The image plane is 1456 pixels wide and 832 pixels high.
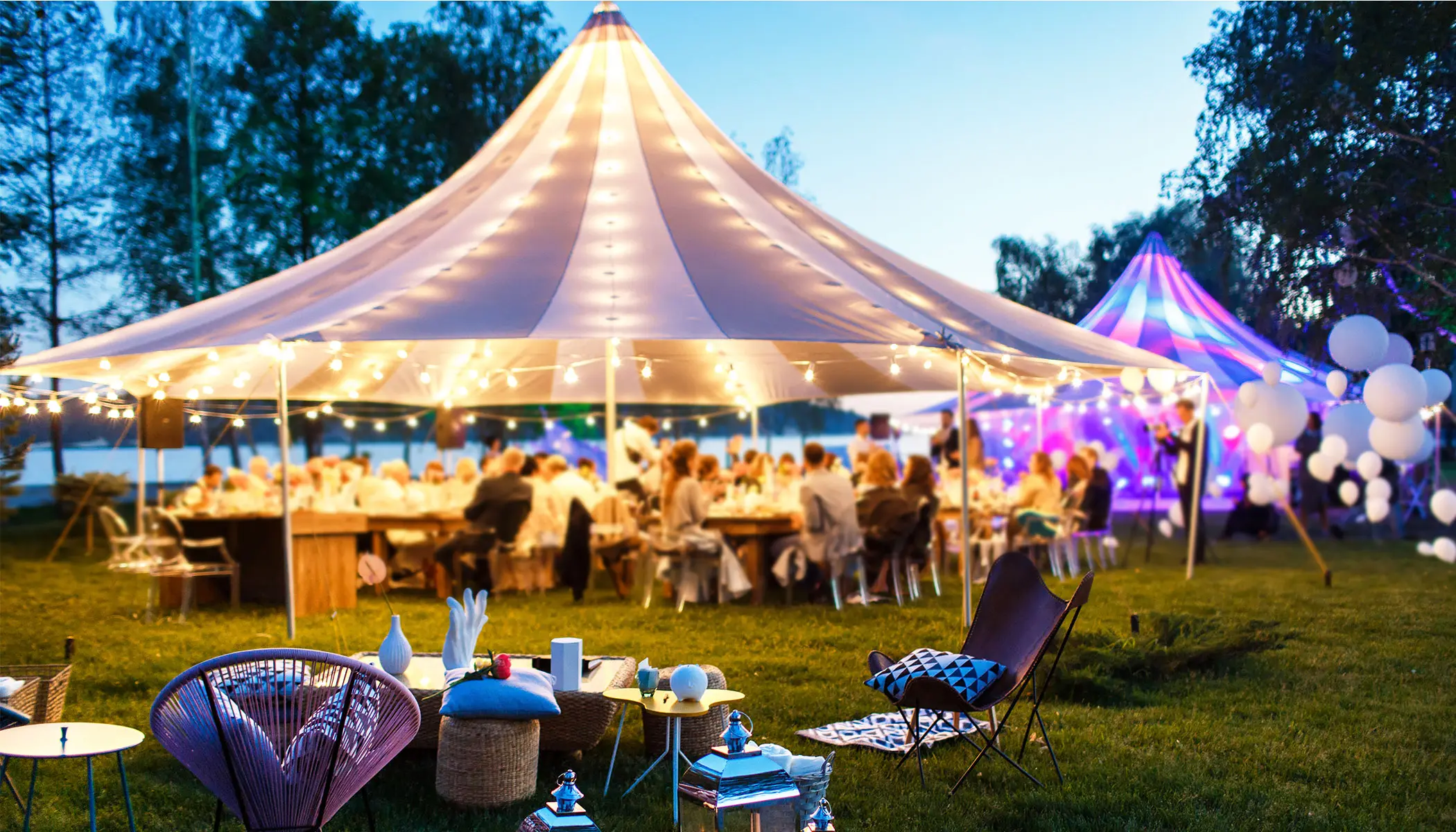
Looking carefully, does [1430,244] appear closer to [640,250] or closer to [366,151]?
[640,250]

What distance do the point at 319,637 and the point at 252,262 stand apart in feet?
42.5

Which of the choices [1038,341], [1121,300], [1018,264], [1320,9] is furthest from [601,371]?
[1018,264]

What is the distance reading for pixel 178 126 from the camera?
59.3ft

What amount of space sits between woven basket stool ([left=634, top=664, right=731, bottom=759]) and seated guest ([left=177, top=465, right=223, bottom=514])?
18.8 feet

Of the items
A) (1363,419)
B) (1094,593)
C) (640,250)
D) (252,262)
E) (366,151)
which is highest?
(366,151)

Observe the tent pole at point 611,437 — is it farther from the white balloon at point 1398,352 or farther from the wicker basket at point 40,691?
the wicker basket at point 40,691

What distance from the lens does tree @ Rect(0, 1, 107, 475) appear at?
15.8 meters

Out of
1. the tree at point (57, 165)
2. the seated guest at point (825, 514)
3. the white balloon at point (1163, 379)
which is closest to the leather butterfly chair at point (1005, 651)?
the seated guest at point (825, 514)

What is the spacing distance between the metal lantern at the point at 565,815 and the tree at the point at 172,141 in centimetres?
1689

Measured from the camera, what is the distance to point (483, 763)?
395cm

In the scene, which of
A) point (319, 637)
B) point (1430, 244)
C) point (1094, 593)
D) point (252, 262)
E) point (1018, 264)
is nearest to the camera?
point (319, 637)

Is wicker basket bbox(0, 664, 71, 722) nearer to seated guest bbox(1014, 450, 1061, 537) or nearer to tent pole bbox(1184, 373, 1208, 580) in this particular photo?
seated guest bbox(1014, 450, 1061, 537)

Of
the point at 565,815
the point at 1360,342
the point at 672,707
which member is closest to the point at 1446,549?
the point at 1360,342

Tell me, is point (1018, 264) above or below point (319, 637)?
above
